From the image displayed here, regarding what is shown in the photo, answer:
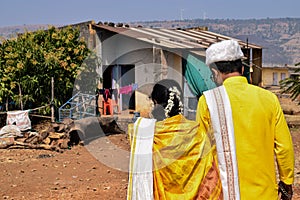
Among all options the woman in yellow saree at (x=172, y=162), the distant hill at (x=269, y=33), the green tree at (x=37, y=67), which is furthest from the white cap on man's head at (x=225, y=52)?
the distant hill at (x=269, y=33)

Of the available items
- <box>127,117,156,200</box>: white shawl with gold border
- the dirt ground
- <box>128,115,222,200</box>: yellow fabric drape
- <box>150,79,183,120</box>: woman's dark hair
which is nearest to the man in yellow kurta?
<box>128,115,222,200</box>: yellow fabric drape

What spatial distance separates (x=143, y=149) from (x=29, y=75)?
1127cm

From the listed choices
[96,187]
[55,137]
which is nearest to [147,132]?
[96,187]

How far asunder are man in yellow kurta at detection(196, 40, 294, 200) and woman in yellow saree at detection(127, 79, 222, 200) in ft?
0.52

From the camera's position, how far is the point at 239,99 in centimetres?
272

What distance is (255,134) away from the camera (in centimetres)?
269

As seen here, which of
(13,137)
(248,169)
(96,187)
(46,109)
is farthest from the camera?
(46,109)

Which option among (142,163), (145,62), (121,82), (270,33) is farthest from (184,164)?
(270,33)

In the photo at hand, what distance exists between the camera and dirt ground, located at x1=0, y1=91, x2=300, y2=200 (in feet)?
22.4

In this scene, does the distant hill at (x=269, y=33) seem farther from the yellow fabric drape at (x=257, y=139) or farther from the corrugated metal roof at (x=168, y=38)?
the yellow fabric drape at (x=257, y=139)

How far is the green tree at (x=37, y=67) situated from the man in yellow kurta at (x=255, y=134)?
11.0 metres

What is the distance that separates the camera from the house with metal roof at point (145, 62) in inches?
531

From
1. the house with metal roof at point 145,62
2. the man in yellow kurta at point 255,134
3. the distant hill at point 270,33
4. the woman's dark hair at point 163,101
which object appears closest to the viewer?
the man in yellow kurta at point 255,134

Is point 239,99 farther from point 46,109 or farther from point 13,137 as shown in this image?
point 46,109
